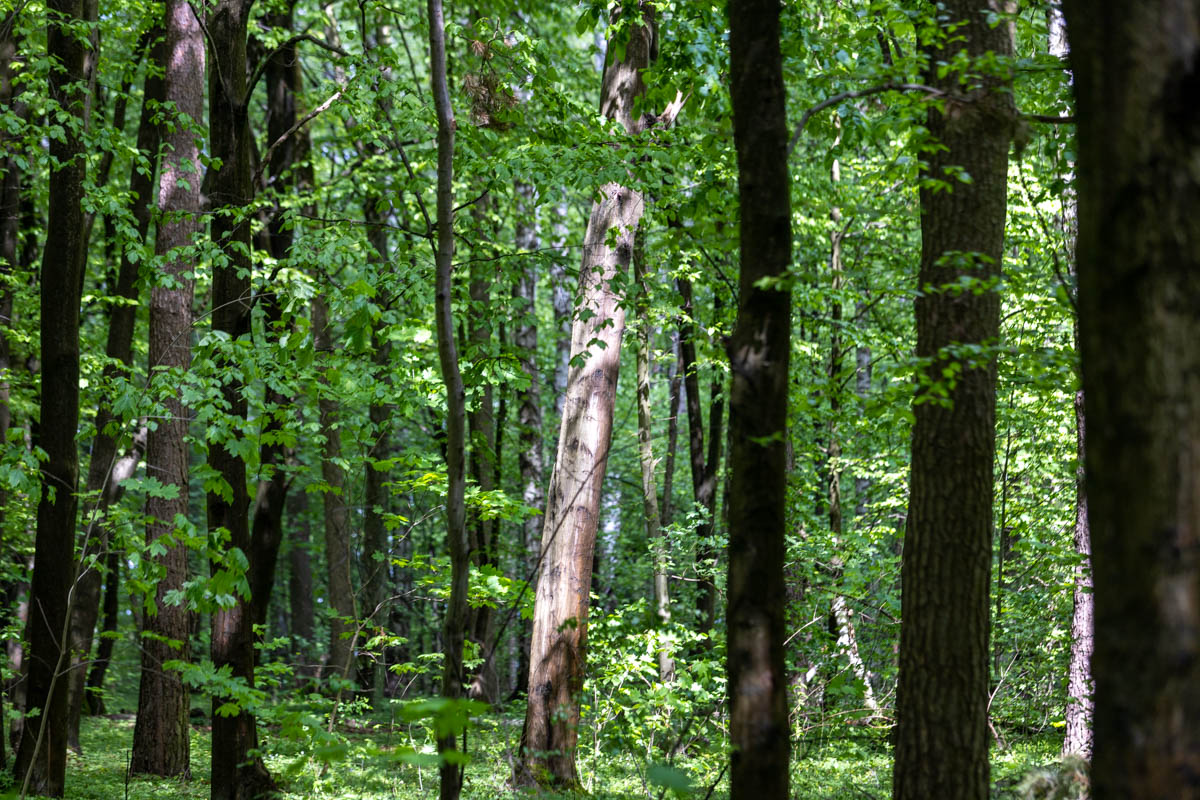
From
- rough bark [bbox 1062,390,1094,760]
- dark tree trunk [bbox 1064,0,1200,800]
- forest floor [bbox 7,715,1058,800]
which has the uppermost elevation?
dark tree trunk [bbox 1064,0,1200,800]

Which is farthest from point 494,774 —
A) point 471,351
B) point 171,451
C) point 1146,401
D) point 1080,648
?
point 1146,401

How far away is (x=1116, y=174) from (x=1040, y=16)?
8968 mm

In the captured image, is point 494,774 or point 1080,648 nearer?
point 1080,648

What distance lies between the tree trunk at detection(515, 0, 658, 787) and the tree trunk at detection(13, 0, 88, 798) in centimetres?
360

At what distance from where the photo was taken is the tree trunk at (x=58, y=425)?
20.0ft

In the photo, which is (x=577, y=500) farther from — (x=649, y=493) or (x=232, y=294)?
(x=649, y=493)

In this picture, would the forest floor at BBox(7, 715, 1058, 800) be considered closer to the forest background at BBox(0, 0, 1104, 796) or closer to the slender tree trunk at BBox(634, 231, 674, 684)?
the forest background at BBox(0, 0, 1104, 796)

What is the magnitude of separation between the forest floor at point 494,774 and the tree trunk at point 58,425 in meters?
0.77

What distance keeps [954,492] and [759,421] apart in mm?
2280

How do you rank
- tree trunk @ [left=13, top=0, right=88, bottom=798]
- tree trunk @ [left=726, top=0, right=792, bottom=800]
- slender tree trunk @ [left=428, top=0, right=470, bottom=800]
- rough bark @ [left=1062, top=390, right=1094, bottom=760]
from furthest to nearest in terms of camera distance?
1. rough bark @ [left=1062, top=390, right=1094, bottom=760]
2. tree trunk @ [left=13, top=0, right=88, bottom=798]
3. slender tree trunk @ [left=428, top=0, right=470, bottom=800]
4. tree trunk @ [left=726, top=0, right=792, bottom=800]

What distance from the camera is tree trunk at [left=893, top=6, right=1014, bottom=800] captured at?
4477 mm

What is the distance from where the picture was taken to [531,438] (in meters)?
15.6

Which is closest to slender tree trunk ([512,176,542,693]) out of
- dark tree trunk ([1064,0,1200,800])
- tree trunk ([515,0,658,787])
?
tree trunk ([515,0,658,787])

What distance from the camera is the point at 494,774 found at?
879 centimetres
